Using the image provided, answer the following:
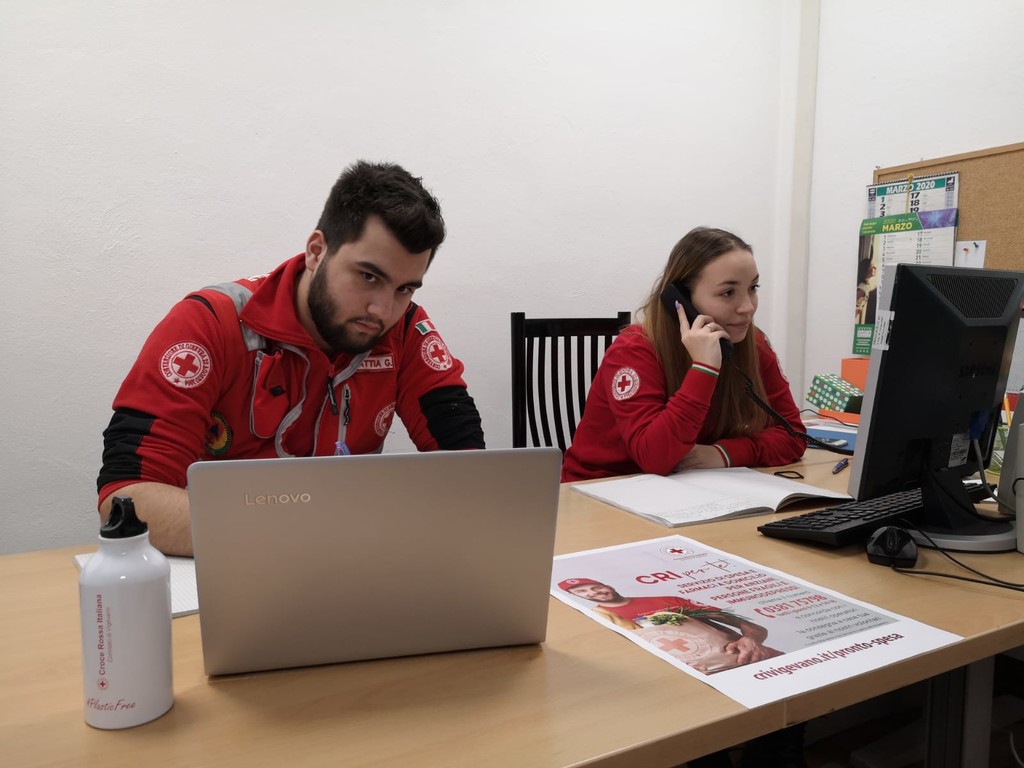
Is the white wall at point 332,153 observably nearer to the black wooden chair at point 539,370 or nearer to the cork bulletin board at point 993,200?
the black wooden chair at point 539,370

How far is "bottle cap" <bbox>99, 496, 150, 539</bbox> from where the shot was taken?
570 mm

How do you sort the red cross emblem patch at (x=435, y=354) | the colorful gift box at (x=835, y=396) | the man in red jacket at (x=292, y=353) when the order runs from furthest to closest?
the colorful gift box at (x=835, y=396)
the red cross emblem patch at (x=435, y=354)
the man in red jacket at (x=292, y=353)

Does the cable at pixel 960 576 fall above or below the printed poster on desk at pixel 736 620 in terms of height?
below

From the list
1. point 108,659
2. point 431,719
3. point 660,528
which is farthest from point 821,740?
point 108,659

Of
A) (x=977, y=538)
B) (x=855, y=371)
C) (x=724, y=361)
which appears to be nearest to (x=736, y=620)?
(x=977, y=538)

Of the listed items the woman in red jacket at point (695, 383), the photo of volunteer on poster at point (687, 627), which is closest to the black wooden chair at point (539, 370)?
the woman in red jacket at point (695, 383)

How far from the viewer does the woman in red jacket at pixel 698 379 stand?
5.42 ft

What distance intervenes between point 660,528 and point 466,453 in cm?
61

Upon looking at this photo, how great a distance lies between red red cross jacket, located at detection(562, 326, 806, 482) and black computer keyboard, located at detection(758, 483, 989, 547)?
0.37m

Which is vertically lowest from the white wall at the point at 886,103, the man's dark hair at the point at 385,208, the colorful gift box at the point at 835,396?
the colorful gift box at the point at 835,396

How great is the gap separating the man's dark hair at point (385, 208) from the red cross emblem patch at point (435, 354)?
26 centimetres

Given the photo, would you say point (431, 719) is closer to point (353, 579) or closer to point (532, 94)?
point (353, 579)

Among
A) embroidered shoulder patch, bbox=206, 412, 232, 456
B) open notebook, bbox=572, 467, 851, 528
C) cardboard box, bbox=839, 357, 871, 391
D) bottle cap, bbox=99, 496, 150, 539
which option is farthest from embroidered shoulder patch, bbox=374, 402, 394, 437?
cardboard box, bbox=839, 357, 871, 391

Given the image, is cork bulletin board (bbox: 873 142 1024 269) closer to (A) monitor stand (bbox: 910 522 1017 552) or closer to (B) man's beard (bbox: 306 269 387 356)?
(A) monitor stand (bbox: 910 522 1017 552)
